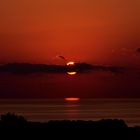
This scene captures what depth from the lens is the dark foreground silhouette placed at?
3250 cm

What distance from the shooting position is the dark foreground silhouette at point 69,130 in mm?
32500

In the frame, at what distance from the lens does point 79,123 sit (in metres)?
36.7

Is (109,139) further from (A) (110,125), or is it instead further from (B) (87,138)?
(A) (110,125)

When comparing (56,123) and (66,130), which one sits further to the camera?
(56,123)

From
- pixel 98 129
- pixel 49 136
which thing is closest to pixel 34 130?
pixel 49 136

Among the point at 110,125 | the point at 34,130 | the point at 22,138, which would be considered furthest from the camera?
the point at 110,125

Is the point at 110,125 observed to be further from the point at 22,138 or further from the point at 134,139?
the point at 22,138

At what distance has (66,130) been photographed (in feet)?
112

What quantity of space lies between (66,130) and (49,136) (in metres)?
2.18

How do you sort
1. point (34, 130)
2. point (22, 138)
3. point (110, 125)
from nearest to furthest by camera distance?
point (22, 138) < point (34, 130) < point (110, 125)

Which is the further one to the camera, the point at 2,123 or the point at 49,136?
the point at 2,123

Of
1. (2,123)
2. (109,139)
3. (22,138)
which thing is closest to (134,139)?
(109,139)

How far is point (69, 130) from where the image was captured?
34125 mm

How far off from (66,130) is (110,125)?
136 inches
